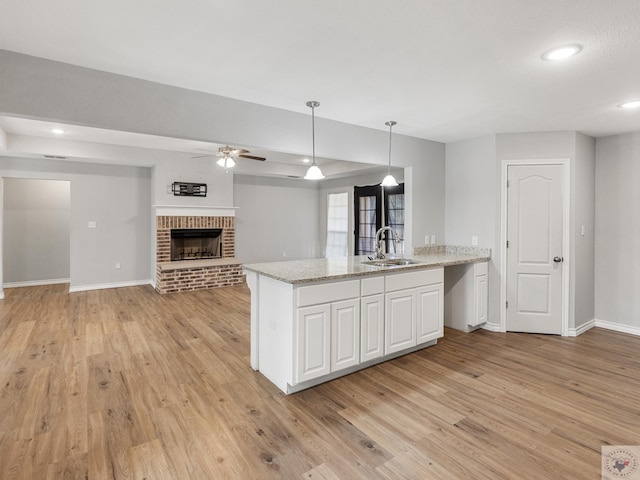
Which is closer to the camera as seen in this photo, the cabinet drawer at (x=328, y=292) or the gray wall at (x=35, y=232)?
the cabinet drawer at (x=328, y=292)

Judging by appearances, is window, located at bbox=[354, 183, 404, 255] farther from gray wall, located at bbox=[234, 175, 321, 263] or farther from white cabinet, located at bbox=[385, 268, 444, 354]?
white cabinet, located at bbox=[385, 268, 444, 354]

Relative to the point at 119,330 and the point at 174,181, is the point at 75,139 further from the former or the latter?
the point at 119,330

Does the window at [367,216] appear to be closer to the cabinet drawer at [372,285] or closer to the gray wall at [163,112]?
the gray wall at [163,112]

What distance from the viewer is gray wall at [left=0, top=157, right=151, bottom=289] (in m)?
6.37

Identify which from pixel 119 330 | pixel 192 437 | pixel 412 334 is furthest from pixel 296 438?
pixel 119 330

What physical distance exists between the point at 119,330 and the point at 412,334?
3.46 m

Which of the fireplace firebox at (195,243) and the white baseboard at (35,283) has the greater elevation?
the fireplace firebox at (195,243)

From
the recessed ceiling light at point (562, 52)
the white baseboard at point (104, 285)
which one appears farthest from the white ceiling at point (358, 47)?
the white baseboard at point (104, 285)

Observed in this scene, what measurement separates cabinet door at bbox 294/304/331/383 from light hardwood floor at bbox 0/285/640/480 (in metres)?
0.19

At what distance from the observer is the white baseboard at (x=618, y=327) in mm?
4273

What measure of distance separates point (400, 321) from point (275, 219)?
19.1 ft

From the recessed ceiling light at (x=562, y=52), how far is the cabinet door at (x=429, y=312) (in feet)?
7.13

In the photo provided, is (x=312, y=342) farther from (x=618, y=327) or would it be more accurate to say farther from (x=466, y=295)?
(x=618, y=327)

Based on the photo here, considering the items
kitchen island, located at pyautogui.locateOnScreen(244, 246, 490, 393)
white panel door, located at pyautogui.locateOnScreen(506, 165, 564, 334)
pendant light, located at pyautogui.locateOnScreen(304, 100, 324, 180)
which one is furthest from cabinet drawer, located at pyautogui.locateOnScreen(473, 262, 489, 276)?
pendant light, located at pyautogui.locateOnScreen(304, 100, 324, 180)
